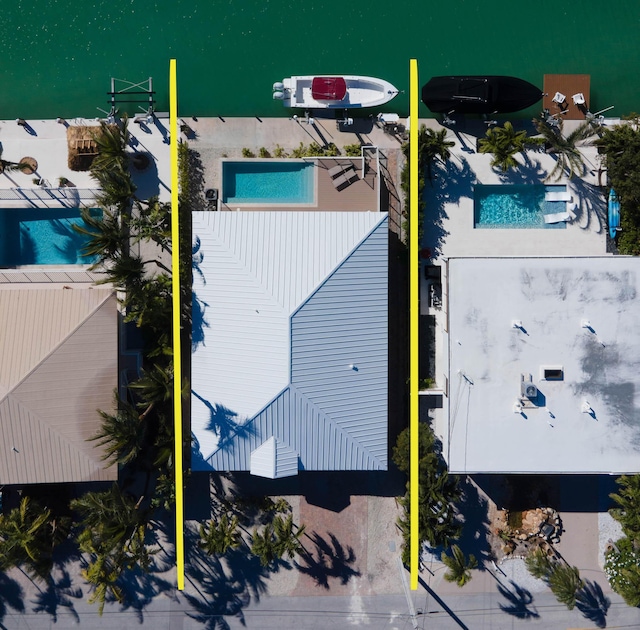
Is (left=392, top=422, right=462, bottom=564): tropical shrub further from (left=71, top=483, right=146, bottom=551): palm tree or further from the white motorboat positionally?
the white motorboat

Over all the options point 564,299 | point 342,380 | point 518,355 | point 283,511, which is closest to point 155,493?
point 283,511

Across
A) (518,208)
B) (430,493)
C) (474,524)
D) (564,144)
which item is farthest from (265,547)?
(564,144)

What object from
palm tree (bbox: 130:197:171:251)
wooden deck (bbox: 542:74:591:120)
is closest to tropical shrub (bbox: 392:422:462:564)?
palm tree (bbox: 130:197:171:251)

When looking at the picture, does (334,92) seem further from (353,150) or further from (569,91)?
(569,91)

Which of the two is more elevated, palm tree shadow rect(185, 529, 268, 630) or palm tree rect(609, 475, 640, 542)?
palm tree rect(609, 475, 640, 542)

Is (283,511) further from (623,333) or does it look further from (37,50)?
(37,50)

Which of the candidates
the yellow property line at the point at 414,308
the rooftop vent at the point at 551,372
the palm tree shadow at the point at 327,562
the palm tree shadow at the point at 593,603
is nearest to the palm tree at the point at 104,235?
the yellow property line at the point at 414,308
